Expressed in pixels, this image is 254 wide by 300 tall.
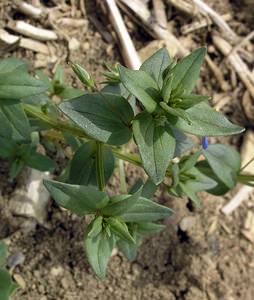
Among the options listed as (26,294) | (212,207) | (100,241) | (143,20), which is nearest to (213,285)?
(212,207)

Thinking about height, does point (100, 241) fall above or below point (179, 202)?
above

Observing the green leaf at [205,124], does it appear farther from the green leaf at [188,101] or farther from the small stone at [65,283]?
the small stone at [65,283]

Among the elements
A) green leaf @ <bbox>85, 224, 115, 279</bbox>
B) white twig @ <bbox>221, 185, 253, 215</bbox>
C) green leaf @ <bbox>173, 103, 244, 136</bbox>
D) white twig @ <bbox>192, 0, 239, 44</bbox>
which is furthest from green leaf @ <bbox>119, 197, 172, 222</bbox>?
white twig @ <bbox>192, 0, 239, 44</bbox>

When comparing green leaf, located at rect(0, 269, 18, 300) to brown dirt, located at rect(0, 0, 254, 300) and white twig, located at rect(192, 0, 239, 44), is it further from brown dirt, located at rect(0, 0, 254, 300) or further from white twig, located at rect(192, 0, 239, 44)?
white twig, located at rect(192, 0, 239, 44)

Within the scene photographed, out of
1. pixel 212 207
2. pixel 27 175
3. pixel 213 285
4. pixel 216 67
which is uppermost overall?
pixel 216 67

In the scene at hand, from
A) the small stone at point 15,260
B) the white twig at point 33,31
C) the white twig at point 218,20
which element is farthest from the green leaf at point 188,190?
the white twig at point 218,20

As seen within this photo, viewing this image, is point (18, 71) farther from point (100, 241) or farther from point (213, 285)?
point (213, 285)
